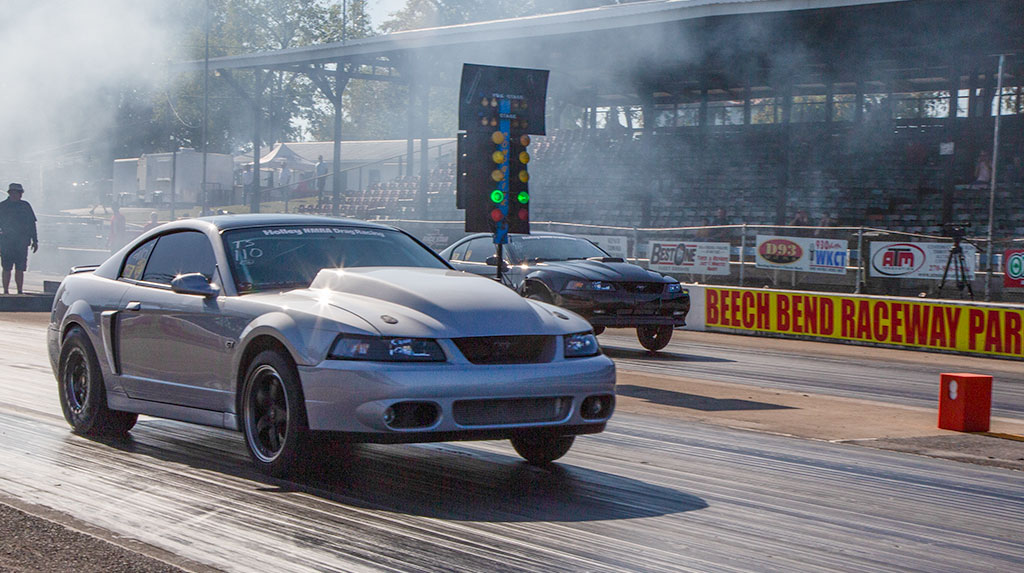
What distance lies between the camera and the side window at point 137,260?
757 cm

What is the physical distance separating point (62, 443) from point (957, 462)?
18.3 feet

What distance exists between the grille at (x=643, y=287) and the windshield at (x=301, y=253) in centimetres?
739

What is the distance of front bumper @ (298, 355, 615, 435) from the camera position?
5.65m

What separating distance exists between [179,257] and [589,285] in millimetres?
7685

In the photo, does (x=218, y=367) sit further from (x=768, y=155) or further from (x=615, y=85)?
(x=615, y=85)

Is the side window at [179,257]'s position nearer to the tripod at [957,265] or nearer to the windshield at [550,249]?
the windshield at [550,249]

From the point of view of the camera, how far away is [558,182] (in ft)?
128

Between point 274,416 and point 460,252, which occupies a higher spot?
point 460,252

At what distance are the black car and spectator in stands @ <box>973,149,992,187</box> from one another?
17.0m

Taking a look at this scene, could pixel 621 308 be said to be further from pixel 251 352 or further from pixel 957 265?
pixel 251 352

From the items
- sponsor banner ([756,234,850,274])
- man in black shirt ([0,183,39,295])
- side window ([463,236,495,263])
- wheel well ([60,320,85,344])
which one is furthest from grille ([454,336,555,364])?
man in black shirt ([0,183,39,295])

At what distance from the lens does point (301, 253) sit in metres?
6.94

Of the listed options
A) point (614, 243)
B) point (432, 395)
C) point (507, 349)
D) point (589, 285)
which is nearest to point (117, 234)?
point (614, 243)

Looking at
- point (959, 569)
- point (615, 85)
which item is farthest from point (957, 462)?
point (615, 85)
